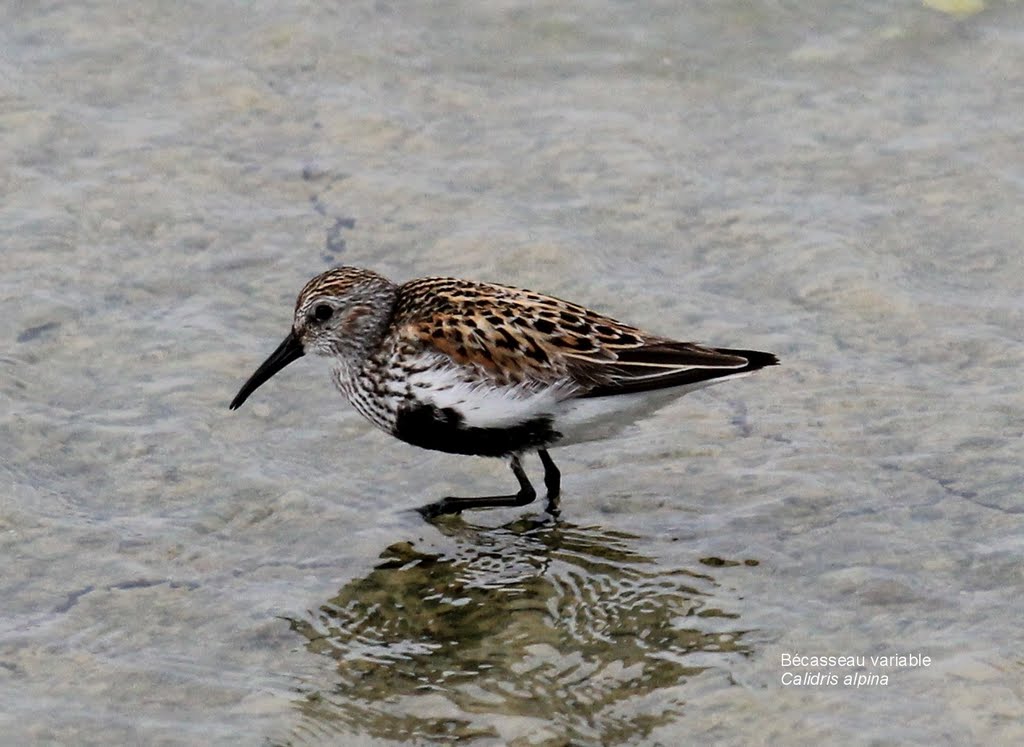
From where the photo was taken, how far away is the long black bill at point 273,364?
853cm

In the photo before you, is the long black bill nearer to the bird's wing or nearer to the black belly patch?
the bird's wing

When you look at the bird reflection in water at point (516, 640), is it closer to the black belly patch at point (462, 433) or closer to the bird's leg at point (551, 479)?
the bird's leg at point (551, 479)

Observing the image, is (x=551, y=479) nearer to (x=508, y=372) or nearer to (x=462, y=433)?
(x=462, y=433)

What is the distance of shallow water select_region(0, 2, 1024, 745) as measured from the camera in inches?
263

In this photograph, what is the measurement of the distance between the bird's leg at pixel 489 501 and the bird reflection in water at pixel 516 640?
0.31 feet

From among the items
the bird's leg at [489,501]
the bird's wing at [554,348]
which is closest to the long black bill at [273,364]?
the bird's wing at [554,348]

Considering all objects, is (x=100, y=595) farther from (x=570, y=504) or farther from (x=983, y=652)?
(x=983, y=652)

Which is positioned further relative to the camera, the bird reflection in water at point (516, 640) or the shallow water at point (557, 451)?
the shallow water at point (557, 451)

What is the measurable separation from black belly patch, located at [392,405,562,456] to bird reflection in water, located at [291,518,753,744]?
36cm

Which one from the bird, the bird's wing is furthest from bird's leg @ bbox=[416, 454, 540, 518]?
the bird's wing

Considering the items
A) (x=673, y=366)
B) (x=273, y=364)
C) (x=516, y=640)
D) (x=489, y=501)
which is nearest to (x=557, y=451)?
(x=489, y=501)

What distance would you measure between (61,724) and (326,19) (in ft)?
23.7

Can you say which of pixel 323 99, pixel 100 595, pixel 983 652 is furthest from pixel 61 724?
pixel 323 99

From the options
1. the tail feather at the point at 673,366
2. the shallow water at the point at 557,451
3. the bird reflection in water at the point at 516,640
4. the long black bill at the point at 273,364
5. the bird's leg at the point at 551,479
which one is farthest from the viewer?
the long black bill at the point at 273,364
